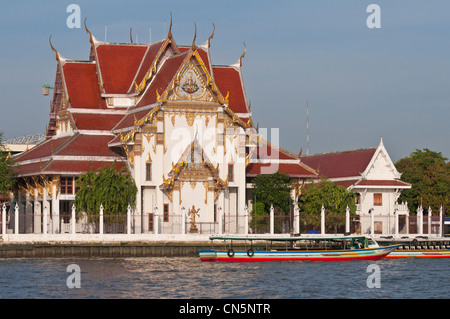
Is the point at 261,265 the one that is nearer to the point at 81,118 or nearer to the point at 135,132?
the point at 135,132

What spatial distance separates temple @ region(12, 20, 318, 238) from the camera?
221 ft

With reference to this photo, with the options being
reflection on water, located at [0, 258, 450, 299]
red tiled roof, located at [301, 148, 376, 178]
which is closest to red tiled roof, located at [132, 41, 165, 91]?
red tiled roof, located at [301, 148, 376, 178]

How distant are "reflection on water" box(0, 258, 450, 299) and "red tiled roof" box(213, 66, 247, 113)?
62.3 ft

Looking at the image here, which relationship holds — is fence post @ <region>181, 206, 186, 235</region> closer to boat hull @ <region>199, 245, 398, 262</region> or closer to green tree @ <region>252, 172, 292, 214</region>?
boat hull @ <region>199, 245, 398, 262</region>

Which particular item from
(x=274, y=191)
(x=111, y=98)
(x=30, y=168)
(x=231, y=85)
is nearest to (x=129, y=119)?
(x=111, y=98)

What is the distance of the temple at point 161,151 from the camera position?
2657 inches

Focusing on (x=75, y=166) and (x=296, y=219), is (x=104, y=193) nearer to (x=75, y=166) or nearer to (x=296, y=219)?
(x=75, y=166)

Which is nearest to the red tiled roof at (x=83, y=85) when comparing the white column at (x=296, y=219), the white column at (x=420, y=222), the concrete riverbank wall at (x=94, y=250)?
the concrete riverbank wall at (x=94, y=250)

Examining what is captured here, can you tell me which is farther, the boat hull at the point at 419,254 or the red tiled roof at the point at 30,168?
the red tiled roof at the point at 30,168

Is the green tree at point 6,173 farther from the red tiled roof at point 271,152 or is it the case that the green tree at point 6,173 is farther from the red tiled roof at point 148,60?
the red tiled roof at point 271,152

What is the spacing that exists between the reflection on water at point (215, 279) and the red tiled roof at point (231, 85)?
18998mm

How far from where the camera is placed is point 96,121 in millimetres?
73438

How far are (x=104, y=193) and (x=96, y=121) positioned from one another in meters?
9.94
